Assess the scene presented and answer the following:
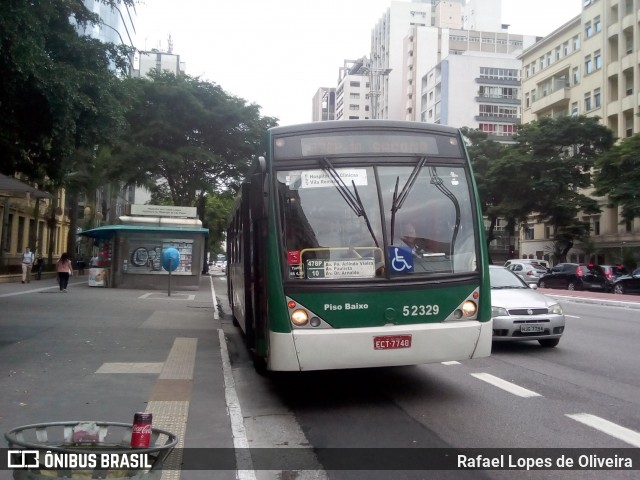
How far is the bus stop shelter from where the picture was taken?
2845 centimetres

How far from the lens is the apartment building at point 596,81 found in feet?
158

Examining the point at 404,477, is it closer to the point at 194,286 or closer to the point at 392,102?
the point at 194,286

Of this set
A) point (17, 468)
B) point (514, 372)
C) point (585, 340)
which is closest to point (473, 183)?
point (514, 372)

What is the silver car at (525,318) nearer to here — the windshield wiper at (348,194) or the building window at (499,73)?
the windshield wiper at (348,194)

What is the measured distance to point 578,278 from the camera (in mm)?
35031

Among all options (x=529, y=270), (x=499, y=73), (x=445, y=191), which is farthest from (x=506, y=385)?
(x=499, y=73)

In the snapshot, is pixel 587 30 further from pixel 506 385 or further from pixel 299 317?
pixel 299 317

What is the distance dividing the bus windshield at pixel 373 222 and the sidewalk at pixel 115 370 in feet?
6.38

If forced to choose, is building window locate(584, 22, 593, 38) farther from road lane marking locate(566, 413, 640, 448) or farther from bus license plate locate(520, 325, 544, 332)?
road lane marking locate(566, 413, 640, 448)

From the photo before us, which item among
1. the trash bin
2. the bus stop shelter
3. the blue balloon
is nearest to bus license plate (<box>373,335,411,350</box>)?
the trash bin

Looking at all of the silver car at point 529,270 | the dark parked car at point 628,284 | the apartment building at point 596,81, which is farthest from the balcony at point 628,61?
the dark parked car at point 628,284

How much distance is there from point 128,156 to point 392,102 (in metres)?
83.6

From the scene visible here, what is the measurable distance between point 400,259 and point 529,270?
3429cm

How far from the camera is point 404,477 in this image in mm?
5043
